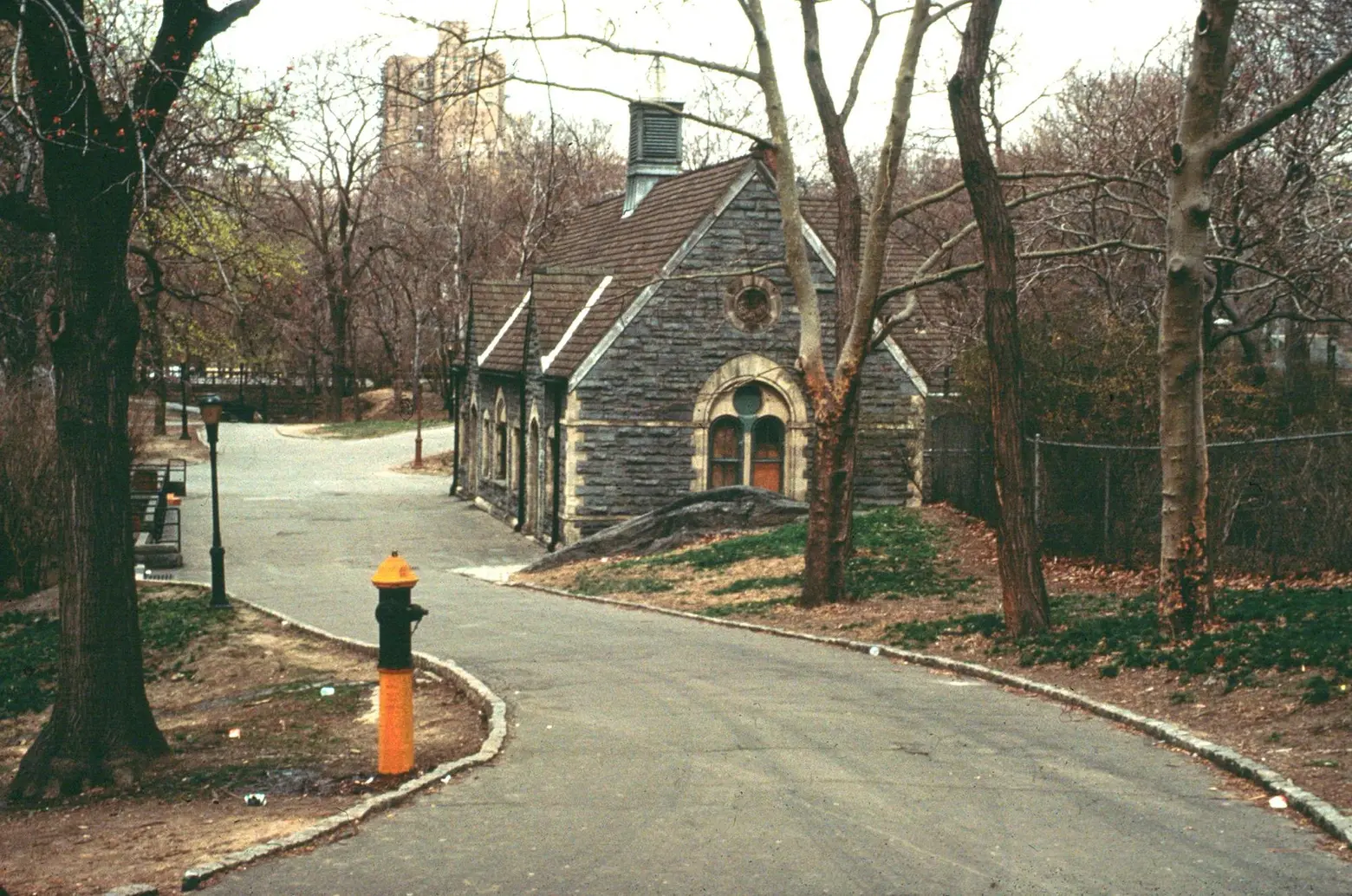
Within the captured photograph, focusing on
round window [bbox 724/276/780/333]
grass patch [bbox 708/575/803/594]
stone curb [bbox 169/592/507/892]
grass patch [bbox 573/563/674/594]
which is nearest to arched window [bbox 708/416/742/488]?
round window [bbox 724/276/780/333]

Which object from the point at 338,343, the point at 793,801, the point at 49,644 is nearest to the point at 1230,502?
the point at 793,801

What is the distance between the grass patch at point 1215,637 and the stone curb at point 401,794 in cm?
501

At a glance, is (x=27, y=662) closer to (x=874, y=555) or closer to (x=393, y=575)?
(x=393, y=575)

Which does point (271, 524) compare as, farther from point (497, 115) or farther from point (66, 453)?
point (66, 453)

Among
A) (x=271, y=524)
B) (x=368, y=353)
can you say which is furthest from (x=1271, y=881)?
(x=368, y=353)

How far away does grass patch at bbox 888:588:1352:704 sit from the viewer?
1153cm

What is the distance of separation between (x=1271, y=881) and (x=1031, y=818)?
4.71 feet

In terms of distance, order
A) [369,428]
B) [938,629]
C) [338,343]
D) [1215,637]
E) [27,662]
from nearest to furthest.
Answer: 1. [1215,637]
2. [938,629]
3. [27,662]
4. [369,428]
5. [338,343]

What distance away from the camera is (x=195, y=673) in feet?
53.6

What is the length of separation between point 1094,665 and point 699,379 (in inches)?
707

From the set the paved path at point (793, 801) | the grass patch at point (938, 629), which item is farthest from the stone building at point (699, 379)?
the paved path at point (793, 801)

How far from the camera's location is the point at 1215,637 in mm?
12828

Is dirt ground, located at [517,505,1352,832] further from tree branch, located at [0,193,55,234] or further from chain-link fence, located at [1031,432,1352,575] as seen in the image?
tree branch, located at [0,193,55,234]

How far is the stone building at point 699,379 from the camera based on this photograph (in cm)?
2997
